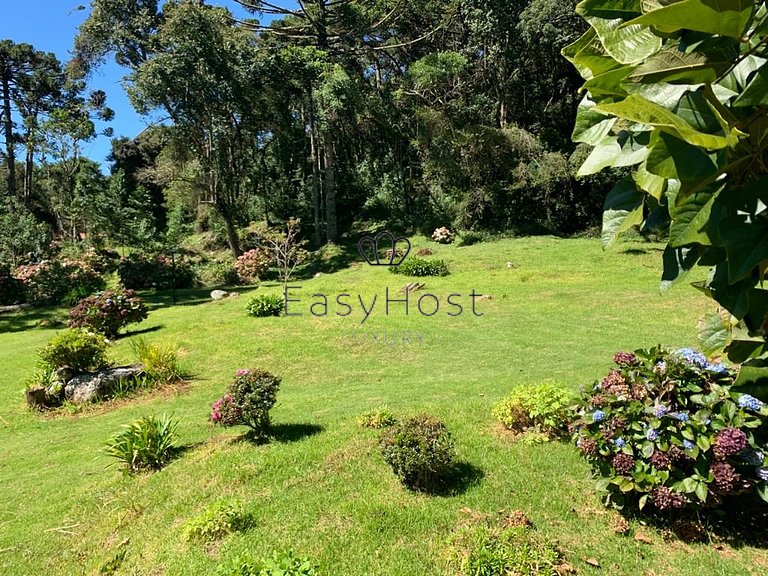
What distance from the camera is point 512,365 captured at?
23.6ft

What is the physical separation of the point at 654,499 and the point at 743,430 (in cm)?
63

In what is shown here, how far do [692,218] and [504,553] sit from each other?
2596mm

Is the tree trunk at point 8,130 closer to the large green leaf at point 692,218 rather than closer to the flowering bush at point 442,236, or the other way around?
the flowering bush at point 442,236

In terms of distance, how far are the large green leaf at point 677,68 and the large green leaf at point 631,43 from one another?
5cm

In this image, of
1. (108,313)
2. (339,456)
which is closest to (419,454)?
(339,456)

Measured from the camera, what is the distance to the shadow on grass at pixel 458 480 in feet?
11.7

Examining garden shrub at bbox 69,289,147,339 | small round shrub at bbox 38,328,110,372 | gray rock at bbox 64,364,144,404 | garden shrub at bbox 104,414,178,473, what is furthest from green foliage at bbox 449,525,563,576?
garden shrub at bbox 69,289,147,339

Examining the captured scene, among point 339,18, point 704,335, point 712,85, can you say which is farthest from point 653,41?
point 339,18

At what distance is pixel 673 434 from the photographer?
278 centimetres

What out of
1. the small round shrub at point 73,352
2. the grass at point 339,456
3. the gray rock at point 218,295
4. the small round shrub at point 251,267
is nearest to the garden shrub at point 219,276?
the small round shrub at point 251,267

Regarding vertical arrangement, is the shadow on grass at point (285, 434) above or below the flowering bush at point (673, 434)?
below

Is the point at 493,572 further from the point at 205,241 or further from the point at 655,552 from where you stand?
the point at 205,241

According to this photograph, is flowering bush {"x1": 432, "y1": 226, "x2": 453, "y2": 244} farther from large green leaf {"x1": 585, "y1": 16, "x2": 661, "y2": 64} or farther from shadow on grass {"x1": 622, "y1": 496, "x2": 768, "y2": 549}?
large green leaf {"x1": 585, "y1": 16, "x2": 661, "y2": 64}

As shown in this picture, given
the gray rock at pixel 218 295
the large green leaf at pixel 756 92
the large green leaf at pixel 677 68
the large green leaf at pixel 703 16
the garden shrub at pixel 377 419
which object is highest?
the large green leaf at pixel 703 16
